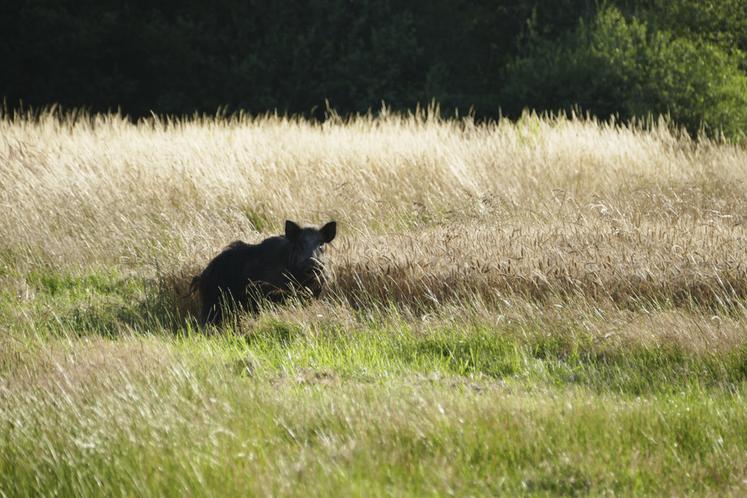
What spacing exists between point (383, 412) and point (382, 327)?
2293 mm

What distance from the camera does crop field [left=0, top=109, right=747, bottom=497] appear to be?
4.29 m

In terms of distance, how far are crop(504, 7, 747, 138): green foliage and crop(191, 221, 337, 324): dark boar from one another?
15.0 meters

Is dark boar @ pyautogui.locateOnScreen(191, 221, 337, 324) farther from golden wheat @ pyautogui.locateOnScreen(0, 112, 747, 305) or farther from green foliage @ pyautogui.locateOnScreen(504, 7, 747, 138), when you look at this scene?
green foliage @ pyautogui.locateOnScreen(504, 7, 747, 138)

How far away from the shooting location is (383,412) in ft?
15.6

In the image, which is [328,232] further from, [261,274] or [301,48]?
[301,48]

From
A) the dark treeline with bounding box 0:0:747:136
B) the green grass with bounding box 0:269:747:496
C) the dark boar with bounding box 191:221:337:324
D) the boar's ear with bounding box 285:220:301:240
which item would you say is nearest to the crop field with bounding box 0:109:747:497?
the green grass with bounding box 0:269:747:496

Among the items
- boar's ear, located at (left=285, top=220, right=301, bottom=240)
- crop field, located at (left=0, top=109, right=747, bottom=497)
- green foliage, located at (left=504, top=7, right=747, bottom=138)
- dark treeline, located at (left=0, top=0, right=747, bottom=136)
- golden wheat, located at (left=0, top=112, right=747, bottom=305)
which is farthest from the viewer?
dark treeline, located at (left=0, top=0, right=747, bottom=136)

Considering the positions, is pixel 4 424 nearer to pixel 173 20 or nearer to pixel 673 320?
pixel 673 320

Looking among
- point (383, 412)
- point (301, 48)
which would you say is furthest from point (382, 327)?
point (301, 48)

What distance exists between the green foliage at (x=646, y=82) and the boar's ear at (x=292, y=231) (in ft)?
49.5

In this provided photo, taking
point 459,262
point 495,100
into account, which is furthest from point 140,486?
point 495,100

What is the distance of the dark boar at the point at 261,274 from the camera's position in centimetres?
744

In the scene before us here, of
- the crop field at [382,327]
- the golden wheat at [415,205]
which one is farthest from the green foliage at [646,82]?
the crop field at [382,327]

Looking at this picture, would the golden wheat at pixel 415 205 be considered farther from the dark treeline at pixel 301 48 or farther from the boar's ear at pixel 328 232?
the dark treeline at pixel 301 48
